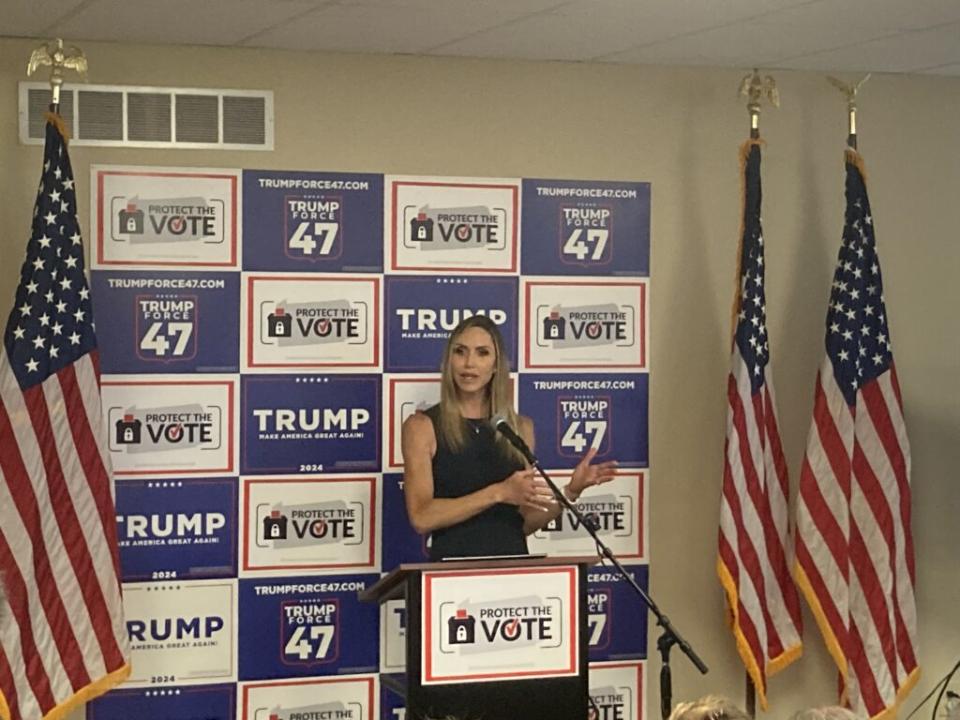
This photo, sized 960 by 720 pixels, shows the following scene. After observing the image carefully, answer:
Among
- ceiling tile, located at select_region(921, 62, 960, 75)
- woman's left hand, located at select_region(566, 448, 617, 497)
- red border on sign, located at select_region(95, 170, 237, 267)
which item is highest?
ceiling tile, located at select_region(921, 62, 960, 75)

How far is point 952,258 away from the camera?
570 cm

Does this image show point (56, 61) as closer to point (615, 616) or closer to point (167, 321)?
point (167, 321)

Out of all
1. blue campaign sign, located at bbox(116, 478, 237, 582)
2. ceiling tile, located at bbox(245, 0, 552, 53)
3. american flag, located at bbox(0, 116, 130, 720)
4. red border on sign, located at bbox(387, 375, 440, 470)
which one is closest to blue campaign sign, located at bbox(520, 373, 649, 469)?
red border on sign, located at bbox(387, 375, 440, 470)

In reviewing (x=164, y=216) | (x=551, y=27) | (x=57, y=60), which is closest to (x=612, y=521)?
(x=551, y=27)

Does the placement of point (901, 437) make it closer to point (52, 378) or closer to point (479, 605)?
point (479, 605)

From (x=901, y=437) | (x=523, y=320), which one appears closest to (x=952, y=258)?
(x=901, y=437)

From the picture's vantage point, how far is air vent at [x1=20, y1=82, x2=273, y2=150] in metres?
4.82

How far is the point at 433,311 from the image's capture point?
17.1ft

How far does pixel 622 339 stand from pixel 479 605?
1481 mm

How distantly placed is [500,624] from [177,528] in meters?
1.32

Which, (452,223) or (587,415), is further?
(587,415)

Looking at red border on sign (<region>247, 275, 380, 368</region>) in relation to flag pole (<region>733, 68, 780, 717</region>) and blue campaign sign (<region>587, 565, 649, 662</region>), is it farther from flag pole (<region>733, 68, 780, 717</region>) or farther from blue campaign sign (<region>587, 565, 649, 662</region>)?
flag pole (<region>733, 68, 780, 717</region>)

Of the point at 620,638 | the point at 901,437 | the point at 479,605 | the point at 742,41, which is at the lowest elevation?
the point at 620,638

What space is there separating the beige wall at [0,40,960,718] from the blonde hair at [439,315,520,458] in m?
0.72
